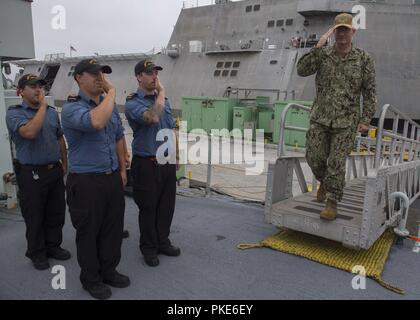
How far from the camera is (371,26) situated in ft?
51.0

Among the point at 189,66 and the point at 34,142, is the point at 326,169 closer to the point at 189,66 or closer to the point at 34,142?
the point at 34,142

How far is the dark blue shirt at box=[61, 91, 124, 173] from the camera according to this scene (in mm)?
2393

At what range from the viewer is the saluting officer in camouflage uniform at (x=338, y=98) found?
3.18m

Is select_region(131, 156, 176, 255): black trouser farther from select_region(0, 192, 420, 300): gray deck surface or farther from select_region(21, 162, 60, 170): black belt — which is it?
select_region(21, 162, 60, 170): black belt

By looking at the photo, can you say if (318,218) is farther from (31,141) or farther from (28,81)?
(28,81)

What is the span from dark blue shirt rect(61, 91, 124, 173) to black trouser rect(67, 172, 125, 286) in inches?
2.8

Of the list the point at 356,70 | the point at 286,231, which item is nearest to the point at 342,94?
the point at 356,70

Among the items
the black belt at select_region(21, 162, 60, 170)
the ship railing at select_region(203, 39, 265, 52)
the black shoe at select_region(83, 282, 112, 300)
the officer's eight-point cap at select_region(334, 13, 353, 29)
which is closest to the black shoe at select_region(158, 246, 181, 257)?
the black shoe at select_region(83, 282, 112, 300)

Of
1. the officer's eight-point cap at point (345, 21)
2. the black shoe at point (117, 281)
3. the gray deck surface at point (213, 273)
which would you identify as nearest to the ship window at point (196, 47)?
the gray deck surface at point (213, 273)

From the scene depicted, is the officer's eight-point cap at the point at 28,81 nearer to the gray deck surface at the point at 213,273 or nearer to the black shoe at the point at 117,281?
the gray deck surface at the point at 213,273

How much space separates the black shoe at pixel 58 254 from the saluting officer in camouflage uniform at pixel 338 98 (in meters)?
2.40

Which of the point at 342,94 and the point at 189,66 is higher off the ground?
the point at 189,66

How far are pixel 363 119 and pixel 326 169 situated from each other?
0.60 meters
